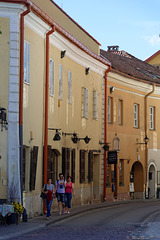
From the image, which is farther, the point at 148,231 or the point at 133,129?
the point at 133,129

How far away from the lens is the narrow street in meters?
15.5

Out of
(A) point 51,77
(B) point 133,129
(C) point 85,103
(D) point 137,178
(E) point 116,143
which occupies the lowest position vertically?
(D) point 137,178

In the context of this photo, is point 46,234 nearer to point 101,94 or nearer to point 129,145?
point 101,94

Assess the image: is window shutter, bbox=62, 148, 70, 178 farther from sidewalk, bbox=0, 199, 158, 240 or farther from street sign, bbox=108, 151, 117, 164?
street sign, bbox=108, 151, 117, 164

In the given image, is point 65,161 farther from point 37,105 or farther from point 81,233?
point 81,233

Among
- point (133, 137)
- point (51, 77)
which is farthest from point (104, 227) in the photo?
point (133, 137)

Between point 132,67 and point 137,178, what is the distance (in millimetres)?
7345

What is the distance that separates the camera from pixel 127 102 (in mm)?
34750

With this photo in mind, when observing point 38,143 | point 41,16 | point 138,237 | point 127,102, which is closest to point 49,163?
point 38,143

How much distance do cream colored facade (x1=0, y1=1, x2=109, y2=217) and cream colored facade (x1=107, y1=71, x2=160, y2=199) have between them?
4.22 meters

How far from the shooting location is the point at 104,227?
58.6 ft

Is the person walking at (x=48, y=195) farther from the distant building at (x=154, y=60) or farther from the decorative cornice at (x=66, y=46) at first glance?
the distant building at (x=154, y=60)

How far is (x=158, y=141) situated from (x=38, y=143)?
18.3m

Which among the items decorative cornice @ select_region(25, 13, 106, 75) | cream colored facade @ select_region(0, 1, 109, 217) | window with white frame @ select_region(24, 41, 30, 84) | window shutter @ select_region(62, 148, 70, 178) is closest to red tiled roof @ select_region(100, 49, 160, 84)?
decorative cornice @ select_region(25, 13, 106, 75)
